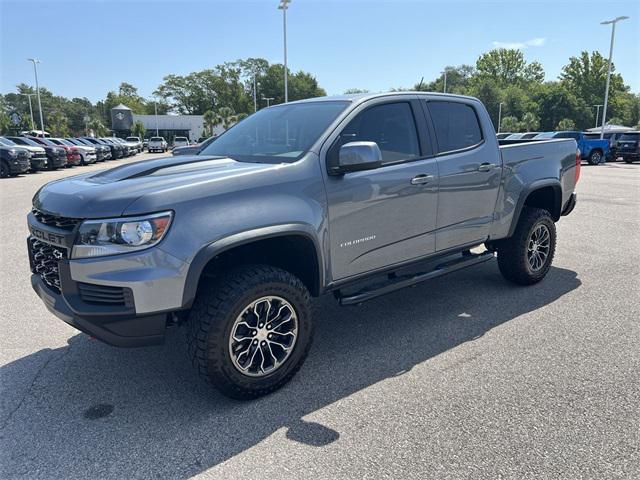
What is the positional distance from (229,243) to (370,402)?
4.37 ft

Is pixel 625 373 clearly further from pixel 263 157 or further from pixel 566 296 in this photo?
pixel 263 157

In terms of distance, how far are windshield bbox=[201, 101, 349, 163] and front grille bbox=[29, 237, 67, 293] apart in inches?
55.1

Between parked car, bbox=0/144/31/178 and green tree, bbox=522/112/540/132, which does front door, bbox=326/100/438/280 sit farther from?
green tree, bbox=522/112/540/132

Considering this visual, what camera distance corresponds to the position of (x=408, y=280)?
13.2ft

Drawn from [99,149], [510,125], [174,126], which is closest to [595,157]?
[99,149]

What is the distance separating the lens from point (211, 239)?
9.12 feet

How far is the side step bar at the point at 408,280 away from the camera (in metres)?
3.60

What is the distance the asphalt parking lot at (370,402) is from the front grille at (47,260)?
0.78 m

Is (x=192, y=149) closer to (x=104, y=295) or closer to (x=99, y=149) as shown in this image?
(x=104, y=295)

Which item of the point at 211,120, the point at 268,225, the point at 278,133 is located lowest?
the point at 268,225

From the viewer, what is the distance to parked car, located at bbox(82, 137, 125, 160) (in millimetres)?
34013

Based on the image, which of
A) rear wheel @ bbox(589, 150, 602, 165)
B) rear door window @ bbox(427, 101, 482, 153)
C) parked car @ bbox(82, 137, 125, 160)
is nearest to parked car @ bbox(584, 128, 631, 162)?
rear wheel @ bbox(589, 150, 602, 165)

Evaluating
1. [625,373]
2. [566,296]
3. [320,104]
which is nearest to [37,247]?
[320,104]

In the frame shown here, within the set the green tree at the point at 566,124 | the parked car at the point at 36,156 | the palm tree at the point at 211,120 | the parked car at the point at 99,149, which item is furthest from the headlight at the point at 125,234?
the palm tree at the point at 211,120
